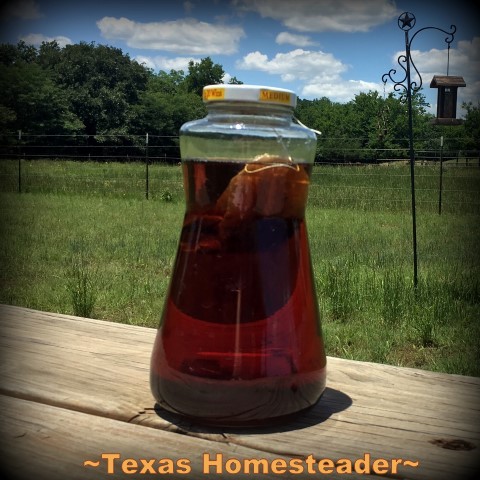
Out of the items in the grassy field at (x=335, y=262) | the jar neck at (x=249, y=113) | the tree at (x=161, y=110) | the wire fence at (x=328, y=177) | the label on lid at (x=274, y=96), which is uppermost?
the tree at (x=161, y=110)

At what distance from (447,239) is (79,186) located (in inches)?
365

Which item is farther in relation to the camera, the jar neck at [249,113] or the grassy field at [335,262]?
the grassy field at [335,262]

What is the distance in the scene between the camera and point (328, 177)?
49.7 ft

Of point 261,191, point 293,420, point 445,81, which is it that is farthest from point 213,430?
point 445,81

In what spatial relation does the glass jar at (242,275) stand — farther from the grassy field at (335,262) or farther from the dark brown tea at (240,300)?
the grassy field at (335,262)

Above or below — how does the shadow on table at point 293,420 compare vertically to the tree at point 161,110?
below

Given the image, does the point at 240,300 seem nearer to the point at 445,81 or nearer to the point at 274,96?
the point at 274,96

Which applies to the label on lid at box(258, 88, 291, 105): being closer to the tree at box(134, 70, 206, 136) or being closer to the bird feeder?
the bird feeder

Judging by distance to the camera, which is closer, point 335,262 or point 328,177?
point 335,262

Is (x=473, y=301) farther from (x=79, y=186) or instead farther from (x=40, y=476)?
(x=79, y=186)

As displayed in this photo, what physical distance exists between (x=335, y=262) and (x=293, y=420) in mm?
4904

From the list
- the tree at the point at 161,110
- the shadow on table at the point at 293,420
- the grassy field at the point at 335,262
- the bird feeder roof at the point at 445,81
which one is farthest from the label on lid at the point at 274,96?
the tree at the point at 161,110

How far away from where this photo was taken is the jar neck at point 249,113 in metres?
0.75

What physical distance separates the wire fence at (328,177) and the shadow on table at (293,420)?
9.66m
